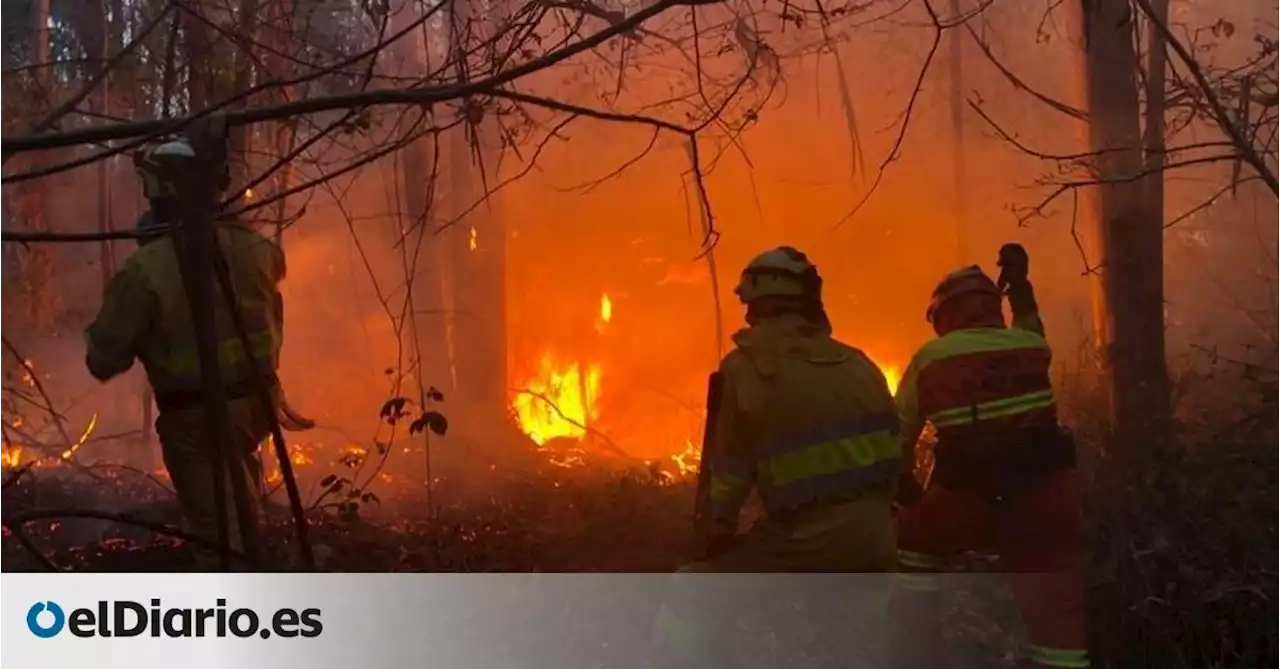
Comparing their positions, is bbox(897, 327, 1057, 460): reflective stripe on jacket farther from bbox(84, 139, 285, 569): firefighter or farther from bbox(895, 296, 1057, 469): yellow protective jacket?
bbox(84, 139, 285, 569): firefighter

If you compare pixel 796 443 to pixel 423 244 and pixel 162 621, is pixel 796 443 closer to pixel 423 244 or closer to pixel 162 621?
pixel 423 244

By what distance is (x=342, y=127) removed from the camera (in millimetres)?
2719

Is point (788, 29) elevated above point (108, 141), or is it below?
above

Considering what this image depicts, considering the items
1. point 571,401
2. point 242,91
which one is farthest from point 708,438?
point 242,91

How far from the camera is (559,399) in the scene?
2633 millimetres

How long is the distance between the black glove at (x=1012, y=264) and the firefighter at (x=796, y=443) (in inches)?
15.6

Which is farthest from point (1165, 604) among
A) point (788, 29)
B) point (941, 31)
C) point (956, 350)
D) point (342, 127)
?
point (342, 127)

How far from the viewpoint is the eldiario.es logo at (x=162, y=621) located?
2693 millimetres

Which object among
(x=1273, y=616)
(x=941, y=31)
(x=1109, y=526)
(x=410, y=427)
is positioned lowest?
(x=1273, y=616)

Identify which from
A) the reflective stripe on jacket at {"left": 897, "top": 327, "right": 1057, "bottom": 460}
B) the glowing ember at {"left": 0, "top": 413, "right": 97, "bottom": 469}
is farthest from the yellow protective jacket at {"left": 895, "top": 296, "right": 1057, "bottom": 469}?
the glowing ember at {"left": 0, "top": 413, "right": 97, "bottom": 469}

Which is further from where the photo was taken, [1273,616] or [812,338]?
[1273,616]

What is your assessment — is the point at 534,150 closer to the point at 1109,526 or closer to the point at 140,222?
the point at 140,222

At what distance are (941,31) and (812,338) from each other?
32.3 inches

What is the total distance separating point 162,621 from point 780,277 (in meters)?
1.74
